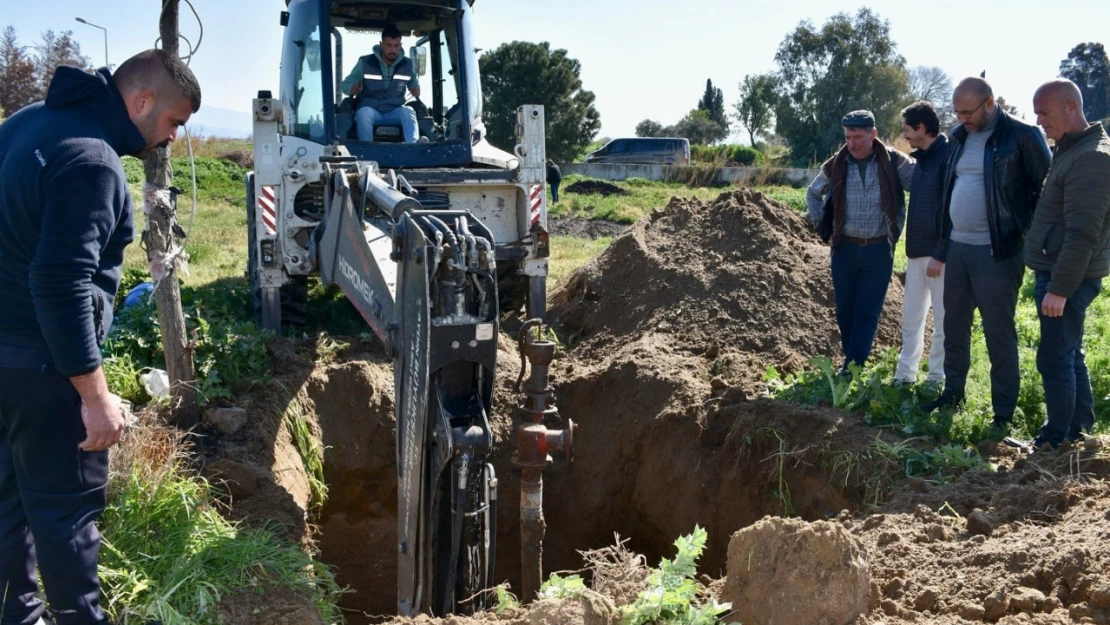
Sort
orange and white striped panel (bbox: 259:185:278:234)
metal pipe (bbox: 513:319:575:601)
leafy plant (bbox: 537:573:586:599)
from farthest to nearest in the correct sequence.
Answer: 1. orange and white striped panel (bbox: 259:185:278:234)
2. metal pipe (bbox: 513:319:575:601)
3. leafy plant (bbox: 537:573:586:599)

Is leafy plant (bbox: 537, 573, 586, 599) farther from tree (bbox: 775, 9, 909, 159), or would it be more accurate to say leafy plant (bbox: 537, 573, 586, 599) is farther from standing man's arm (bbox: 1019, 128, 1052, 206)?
tree (bbox: 775, 9, 909, 159)

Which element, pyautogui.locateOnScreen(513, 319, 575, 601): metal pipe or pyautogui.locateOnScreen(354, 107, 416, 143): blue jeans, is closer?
pyautogui.locateOnScreen(513, 319, 575, 601): metal pipe

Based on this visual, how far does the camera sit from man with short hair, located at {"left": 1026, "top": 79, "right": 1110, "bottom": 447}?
4.82 metres

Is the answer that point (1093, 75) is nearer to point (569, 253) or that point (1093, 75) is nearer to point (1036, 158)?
point (569, 253)

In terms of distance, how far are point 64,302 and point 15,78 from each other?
88.8ft

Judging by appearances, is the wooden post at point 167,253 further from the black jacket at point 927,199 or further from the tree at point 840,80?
the tree at point 840,80

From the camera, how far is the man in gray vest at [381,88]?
24.8ft

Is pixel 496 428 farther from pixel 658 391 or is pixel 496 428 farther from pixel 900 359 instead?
pixel 900 359

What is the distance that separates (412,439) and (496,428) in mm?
3204

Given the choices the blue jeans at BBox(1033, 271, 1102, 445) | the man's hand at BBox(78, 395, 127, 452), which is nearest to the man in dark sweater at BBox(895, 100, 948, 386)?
the blue jeans at BBox(1033, 271, 1102, 445)

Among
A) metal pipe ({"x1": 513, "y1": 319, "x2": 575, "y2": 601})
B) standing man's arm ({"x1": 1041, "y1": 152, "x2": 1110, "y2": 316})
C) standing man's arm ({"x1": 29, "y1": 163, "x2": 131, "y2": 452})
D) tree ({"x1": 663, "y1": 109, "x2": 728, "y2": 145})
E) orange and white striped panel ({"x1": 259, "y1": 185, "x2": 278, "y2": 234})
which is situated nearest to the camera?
standing man's arm ({"x1": 29, "y1": 163, "x2": 131, "y2": 452})

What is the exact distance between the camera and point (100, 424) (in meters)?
3.07

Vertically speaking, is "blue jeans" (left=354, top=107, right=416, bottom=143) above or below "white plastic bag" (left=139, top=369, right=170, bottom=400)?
above

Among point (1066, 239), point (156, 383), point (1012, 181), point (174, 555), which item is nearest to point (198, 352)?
point (156, 383)
